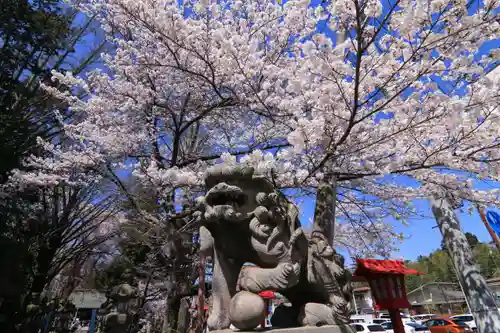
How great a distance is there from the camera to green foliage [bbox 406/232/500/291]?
38.7 meters

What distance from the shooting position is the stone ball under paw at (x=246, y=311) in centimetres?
219

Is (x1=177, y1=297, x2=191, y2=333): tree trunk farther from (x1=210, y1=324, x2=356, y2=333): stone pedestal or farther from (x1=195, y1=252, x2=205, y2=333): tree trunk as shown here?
(x1=210, y1=324, x2=356, y2=333): stone pedestal

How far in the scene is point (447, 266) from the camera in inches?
1674

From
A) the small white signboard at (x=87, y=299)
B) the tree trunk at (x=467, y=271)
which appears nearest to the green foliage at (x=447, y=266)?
the small white signboard at (x=87, y=299)

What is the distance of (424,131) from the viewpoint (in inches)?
137

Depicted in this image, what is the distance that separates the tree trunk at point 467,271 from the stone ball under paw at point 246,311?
13.6 feet

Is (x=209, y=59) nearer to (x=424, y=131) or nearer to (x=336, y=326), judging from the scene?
(x=424, y=131)

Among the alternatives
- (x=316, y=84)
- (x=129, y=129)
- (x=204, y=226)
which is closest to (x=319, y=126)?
(x=316, y=84)

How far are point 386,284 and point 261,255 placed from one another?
15.7 ft

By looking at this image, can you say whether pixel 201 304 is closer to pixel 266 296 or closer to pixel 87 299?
pixel 266 296

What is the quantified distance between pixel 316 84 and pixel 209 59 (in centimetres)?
248

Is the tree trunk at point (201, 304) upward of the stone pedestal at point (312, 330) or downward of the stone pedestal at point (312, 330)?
upward

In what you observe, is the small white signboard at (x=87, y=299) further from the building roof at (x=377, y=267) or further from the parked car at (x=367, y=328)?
the building roof at (x=377, y=267)

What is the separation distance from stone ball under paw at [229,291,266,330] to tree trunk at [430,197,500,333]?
414 centimetres
